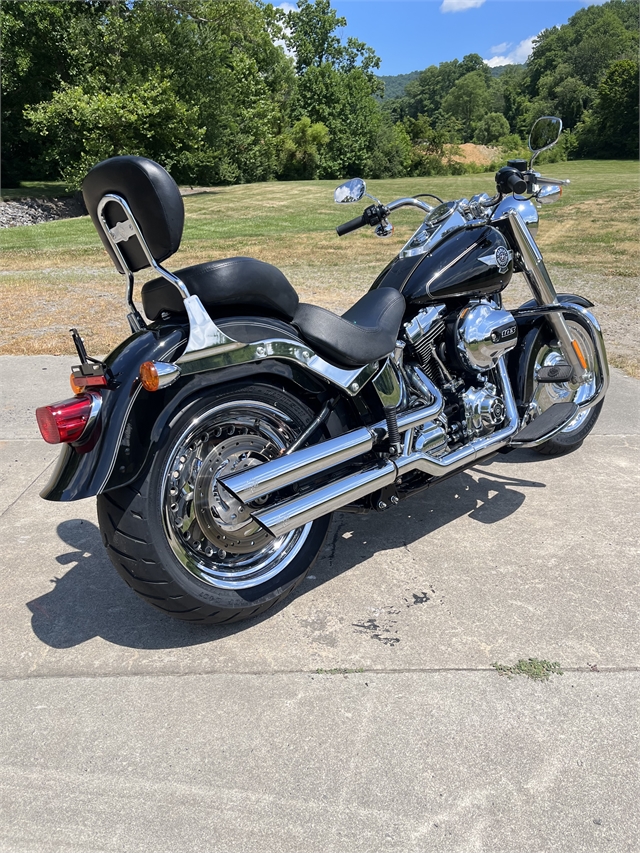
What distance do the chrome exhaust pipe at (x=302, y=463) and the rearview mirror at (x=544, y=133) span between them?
1686mm

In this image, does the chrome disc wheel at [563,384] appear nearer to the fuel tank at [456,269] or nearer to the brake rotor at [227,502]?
the fuel tank at [456,269]

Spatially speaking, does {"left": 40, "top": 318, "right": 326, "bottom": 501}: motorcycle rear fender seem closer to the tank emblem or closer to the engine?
the engine

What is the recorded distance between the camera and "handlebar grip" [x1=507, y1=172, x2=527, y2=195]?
132 inches

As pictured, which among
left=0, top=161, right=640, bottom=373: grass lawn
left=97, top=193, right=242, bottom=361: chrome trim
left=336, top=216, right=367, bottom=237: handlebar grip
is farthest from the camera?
left=0, top=161, right=640, bottom=373: grass lawn

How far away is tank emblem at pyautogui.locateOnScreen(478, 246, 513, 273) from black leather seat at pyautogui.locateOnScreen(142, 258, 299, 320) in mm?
1129

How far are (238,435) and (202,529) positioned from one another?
0.37 m

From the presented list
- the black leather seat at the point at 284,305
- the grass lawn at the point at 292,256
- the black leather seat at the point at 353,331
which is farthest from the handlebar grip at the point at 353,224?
the grass lawn at the point at 292,256

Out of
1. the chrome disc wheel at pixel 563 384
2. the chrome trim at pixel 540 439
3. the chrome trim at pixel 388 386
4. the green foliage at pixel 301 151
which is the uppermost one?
the green foliage at pixel 301 151

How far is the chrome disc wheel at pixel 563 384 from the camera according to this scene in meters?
3.72

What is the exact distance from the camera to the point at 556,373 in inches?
144

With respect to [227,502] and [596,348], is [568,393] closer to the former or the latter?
[596,348]

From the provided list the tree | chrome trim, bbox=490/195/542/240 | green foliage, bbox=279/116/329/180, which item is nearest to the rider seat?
chrome trim, bbox=490/195/542/240

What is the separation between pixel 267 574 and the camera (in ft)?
8.64

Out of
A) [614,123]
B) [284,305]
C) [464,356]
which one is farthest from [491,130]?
[284,305]
